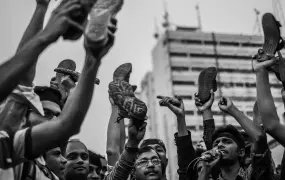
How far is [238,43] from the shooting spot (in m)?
114

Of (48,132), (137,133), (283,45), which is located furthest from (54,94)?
(283,45)

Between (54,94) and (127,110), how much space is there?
90 centimetres

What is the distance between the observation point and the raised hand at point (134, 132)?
14.8ft

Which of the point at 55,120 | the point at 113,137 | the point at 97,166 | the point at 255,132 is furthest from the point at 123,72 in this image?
the point at 55,120

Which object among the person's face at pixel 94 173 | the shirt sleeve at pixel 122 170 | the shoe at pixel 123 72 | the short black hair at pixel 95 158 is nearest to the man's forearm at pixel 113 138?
the person's face at pixel 94 173

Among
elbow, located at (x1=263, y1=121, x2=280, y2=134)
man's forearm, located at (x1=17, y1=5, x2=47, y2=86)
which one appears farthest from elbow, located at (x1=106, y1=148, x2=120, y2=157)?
man's forearm, located at (x1=17, y1=5, x2=47, y2=86)

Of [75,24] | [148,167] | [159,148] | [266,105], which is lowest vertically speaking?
[148,167]

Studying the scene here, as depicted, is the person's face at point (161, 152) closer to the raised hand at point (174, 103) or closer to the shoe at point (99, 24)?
the raised hand at point (174, 103)

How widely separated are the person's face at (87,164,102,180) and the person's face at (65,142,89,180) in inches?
19.2

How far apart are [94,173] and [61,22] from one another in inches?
146

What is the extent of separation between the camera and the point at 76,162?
5.94m

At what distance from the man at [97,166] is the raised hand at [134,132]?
6.84ft

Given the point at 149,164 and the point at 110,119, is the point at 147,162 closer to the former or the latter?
the point at 149,164

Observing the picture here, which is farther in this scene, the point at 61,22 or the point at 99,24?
the point at 61,22
